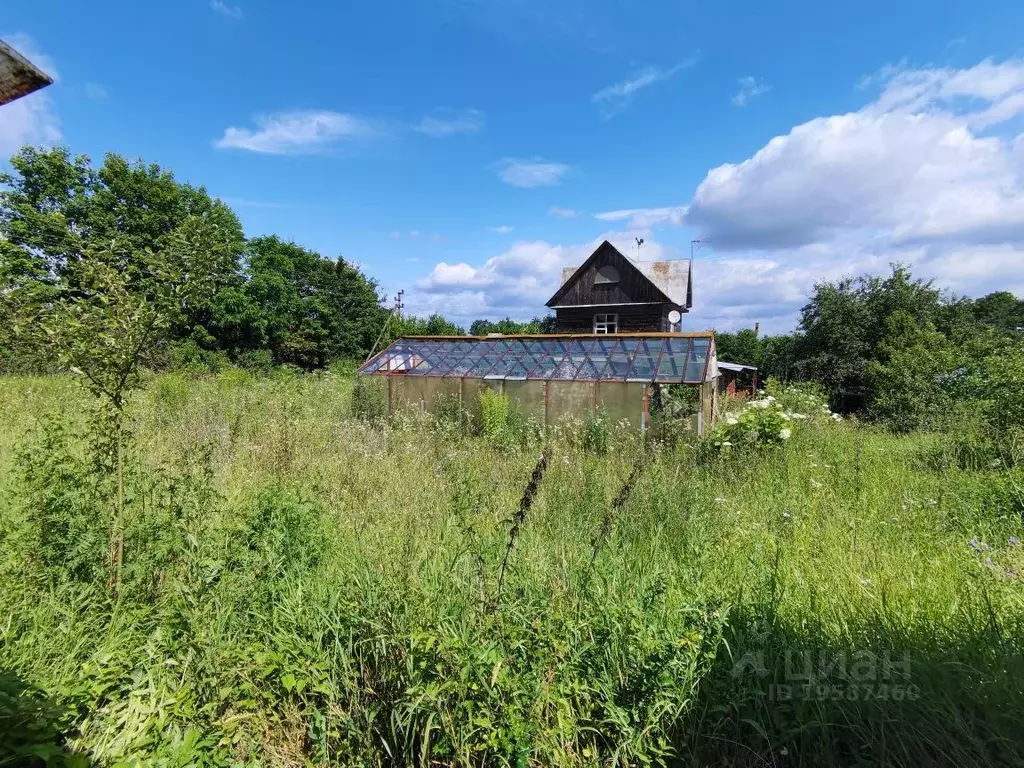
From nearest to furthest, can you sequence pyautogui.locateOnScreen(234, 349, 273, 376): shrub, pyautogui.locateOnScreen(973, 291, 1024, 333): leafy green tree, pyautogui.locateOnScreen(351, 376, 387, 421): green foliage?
1. pyautogui.locateOnScreen(351, 376, 387, 421): green foliage
2. pyautogui.locateOnScreen(234, 349, 273, 376): shrub
3. pyautogui.locateOnScreen(973, 291, 1024, 333): leafy green tree

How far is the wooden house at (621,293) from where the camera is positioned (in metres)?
26.5

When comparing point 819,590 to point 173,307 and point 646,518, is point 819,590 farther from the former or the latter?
point 173,307

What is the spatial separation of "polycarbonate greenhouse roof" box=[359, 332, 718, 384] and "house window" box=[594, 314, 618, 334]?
1642 cm

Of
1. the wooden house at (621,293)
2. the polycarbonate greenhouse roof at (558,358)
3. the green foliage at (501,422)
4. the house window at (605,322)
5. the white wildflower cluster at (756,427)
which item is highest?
the wooden house at (621,293)

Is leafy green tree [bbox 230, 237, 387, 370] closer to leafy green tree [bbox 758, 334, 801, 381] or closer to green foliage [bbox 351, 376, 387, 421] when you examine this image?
green foliage [bbox 351, 376, 387, 421]

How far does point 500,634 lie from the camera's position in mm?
2068

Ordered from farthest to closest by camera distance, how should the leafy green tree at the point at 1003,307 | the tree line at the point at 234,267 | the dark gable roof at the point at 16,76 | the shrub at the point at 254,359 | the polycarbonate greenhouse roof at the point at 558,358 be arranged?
the leafy green tree at the point at 1003,307 → the shrub at the point at 254,359 → the tree line at the point at 234,267 → the polycarbonate greenhouse roof at the point at 558,358 → the dark gable roof at the point at 16,76

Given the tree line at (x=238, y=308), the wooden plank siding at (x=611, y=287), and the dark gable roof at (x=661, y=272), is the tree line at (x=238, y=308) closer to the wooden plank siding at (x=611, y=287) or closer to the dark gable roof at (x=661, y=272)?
the dark gable roof at (x=661, y=272)

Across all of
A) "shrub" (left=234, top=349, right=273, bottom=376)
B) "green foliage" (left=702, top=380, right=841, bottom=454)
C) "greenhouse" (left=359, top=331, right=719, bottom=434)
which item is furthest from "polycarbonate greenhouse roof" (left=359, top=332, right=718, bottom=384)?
"shrub" (left=234, top=349, right=273, bottom=376)

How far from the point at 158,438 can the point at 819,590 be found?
769 cm

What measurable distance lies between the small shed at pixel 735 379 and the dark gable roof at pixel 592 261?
559 centimetres

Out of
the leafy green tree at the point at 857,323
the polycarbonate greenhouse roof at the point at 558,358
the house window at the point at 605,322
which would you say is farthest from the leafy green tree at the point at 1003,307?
the polycarbonate greenhouse roof at the point at 558,358

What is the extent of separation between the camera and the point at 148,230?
25578 mm

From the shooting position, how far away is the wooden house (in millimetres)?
26531
